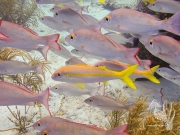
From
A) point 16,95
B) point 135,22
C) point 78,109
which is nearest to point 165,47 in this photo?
point 135,22

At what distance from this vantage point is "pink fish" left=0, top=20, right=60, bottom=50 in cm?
304

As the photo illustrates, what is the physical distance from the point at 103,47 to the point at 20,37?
1181 millimetres

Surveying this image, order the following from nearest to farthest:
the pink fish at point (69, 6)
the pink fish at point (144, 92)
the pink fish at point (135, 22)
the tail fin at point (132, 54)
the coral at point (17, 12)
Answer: the tail fin at point (132, 54)
the pink fish at point (135, 22)
the pink fish at point (144, 92)
the pink fish at point (69, 6)
the coral at point (17, 12)

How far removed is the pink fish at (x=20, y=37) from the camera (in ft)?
9.98

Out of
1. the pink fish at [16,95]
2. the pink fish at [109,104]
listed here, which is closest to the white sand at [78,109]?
the pink fish at [109,104]

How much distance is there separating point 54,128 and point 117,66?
1610mm

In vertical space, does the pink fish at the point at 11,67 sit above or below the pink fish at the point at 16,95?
below

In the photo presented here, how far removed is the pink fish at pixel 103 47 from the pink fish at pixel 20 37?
378 millimetres

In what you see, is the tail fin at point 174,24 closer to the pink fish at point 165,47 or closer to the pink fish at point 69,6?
the pink fish at point 165,47

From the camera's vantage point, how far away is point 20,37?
10.1 feet

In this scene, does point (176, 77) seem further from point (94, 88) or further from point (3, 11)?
point (3, 11)

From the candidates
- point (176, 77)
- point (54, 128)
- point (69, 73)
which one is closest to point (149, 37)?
point (176, 77)

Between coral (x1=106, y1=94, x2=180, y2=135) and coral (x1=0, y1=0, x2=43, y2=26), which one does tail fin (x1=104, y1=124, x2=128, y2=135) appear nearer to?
coral (x1=106, y1=94, x2=180, y2=135)

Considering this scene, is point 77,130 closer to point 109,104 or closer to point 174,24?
point 109,104
